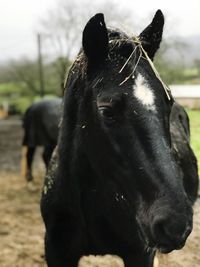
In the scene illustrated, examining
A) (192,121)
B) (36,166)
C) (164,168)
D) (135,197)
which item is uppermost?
(164,168)

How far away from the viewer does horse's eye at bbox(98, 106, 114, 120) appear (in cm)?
208

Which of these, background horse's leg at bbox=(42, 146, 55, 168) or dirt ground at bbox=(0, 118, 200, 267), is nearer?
dirt ground at bbox=(0, 118, 200, 267)

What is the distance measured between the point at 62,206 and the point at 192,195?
68.6 inches

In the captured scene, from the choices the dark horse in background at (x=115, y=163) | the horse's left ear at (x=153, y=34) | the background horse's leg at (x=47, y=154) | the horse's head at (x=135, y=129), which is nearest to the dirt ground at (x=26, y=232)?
the background horse's leg at (x=47, y=154)

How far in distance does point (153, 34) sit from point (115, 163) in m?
0.77

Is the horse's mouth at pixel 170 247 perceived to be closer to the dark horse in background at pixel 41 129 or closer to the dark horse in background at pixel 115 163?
the dark horse in background at pixel 115 163

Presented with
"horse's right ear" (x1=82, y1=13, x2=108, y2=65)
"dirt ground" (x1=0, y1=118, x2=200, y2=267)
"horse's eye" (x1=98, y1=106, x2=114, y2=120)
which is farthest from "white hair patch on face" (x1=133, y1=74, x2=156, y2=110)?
"dirt ground" (x1=0, y1=118, x2=200, y2=267)

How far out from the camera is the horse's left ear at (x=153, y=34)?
7.94 ft

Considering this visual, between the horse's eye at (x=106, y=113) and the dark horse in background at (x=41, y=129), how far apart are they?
611 centimetres

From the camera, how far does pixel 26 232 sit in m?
5.69

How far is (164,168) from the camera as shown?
6.32ft

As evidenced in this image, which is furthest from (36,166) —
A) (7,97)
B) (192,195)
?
(7,97)

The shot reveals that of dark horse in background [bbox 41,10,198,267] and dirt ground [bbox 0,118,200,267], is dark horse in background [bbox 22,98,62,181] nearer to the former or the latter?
dirt ground [bbox 0,118,200,267]

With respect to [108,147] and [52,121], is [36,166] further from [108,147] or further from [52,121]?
[108,147]
